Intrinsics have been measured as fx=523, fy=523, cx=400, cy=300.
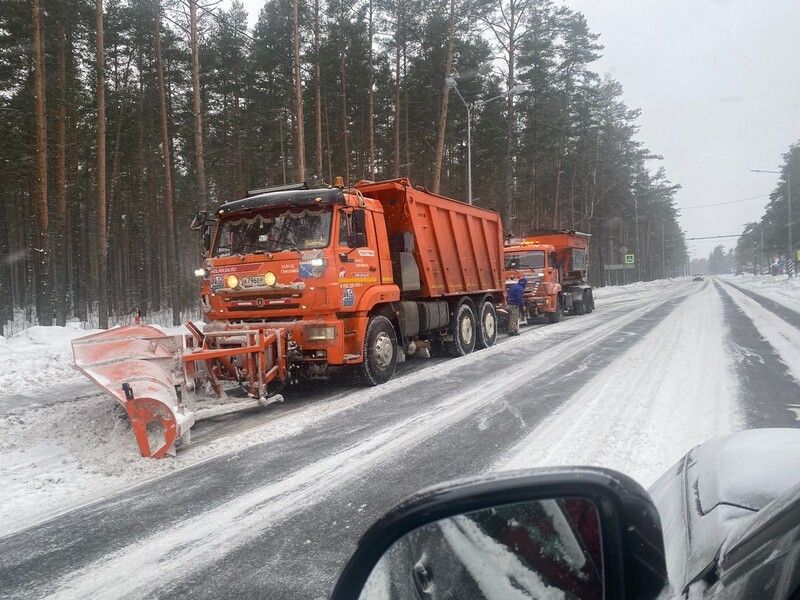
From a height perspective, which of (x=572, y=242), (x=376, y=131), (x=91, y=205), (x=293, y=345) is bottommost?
(x=293, y=345)

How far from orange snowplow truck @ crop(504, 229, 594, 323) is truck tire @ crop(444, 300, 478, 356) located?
579cm

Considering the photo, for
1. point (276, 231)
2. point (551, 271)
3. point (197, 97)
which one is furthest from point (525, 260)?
point (276, 231)

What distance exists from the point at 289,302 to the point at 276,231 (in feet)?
3.76

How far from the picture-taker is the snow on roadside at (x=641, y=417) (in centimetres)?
446

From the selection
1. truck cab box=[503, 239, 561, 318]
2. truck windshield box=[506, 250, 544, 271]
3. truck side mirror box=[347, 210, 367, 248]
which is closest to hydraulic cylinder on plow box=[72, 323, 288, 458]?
truck side mirror box=[347, 210, 367, 248]

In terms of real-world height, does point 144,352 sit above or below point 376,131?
below

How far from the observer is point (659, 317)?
1770cm

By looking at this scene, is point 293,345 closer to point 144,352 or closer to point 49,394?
point 144,352

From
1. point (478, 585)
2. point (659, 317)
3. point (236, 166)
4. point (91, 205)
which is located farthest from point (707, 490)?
point (91, 205)

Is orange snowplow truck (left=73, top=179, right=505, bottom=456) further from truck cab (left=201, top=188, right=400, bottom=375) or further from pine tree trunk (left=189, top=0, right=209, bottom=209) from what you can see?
pine tree trunk (left=189, top=0, right=209, bottom=209)

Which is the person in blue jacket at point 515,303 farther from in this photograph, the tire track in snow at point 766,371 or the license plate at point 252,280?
the license plate at point 252,280

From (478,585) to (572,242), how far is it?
2274cm

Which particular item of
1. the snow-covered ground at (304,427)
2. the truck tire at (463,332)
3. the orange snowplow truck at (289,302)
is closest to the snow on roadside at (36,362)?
the snow-covered ground at (304,427)

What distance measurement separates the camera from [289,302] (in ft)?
24.5
